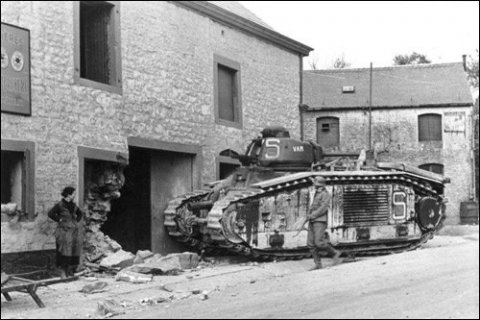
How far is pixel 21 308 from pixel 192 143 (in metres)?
6.99

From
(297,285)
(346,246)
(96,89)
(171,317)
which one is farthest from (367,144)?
(171,317)

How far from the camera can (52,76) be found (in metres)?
10.6

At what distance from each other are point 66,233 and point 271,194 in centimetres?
379

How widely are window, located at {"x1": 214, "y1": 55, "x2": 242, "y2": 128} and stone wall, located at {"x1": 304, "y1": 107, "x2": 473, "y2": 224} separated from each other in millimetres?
15263

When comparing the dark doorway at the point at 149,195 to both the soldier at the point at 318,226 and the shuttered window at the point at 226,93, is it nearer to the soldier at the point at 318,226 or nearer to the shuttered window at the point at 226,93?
the shuttered window at the point at 226,93

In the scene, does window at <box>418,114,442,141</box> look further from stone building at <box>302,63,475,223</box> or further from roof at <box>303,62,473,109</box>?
roof at <box>303,62,473,109</box>

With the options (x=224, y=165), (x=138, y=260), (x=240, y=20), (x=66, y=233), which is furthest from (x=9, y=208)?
(x=240, y=20)

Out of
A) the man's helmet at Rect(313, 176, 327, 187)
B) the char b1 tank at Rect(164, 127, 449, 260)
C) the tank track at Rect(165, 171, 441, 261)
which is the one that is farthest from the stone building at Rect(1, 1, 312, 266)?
the man's helmet at Rect(313, 176, 327, 187)

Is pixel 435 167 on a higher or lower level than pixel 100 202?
higher

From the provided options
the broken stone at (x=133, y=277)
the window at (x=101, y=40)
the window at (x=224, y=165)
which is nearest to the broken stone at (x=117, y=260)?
the broken stone at (x=133, y=277)

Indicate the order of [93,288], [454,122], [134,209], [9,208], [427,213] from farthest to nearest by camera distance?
[454,122] < [134,209] < [427,213] < [9,208] < [93,288]

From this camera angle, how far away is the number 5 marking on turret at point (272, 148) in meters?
13.1

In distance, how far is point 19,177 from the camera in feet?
33.0

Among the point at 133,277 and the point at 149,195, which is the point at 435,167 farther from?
the point at 133,277
